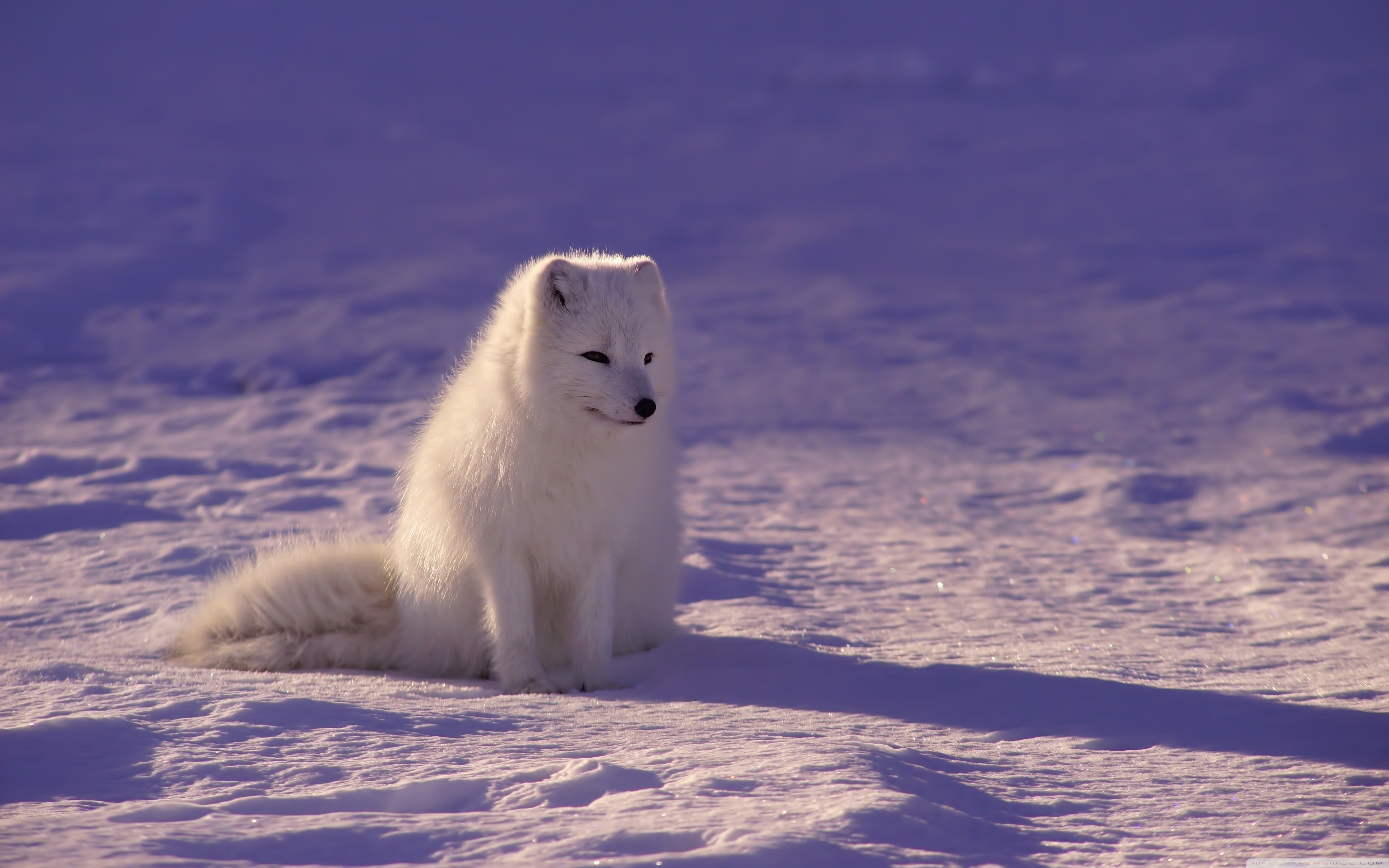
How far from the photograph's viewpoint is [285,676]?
332 cm

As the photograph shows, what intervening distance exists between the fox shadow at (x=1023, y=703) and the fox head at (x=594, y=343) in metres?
0.86

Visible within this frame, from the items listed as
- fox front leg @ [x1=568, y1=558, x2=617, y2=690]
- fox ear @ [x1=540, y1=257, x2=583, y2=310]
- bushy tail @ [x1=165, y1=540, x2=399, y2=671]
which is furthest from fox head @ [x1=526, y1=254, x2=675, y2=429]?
bushy tail @ [x1=165, y1=540, x2=399, y2=671]

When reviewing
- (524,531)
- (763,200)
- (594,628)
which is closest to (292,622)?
(524,531)

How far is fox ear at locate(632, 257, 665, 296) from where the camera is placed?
347 centimetres

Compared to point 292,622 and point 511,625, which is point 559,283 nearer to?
point 511,625

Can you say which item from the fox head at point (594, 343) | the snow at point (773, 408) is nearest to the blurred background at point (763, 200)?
the snow at point (773, 408)

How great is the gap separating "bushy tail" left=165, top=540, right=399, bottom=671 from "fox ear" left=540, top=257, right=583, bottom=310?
119cm

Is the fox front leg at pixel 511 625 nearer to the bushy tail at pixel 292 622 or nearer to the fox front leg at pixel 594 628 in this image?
the fox front leg at pixel 594 628

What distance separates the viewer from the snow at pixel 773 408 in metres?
2.28

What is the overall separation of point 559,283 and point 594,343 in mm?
219

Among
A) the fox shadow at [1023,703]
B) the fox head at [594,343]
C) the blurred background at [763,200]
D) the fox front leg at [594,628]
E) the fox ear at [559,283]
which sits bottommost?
the fox shadow at [1023,703]

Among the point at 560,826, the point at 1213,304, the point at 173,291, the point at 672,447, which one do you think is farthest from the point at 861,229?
the point at 560,826

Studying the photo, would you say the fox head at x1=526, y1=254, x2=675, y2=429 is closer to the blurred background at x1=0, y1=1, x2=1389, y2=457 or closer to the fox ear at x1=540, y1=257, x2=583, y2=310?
the fox ear at x1=540, y1=257, x2=583, y2=310

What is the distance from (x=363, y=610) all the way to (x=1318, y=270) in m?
11.0
